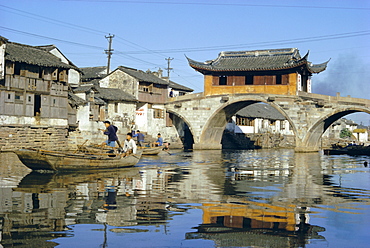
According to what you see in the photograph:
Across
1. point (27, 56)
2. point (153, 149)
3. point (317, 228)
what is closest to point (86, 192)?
point (317, 228)

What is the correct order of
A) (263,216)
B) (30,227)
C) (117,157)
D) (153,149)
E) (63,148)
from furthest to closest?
(63,148) → (153,149) → (117,157) → (263,216) → (30,227)

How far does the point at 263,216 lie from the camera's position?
8.46 m

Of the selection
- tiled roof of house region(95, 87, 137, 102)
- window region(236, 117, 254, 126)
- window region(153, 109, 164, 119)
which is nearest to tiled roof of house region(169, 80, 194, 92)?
window region(153, 109, 164, 119)

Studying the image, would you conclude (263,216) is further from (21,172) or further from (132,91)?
(132,91)

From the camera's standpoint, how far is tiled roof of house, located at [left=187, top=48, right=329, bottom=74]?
39.5m

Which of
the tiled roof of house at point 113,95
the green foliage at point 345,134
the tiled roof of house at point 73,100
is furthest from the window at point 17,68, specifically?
the green foliage at point 345,134

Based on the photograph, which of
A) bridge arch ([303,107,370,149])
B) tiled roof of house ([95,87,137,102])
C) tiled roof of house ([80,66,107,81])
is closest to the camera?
bridge arch ([303,107,370,149])

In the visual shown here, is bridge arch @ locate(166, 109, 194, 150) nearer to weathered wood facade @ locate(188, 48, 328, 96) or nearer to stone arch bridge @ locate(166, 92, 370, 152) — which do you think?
stone arch bridge @ locate(166, 92, 370, 152)

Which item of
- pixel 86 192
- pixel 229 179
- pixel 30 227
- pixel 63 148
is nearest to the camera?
pixel 30 227

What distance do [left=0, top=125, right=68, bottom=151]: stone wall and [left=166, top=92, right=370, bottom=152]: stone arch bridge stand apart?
13.3 m

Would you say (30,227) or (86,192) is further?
(86,192)

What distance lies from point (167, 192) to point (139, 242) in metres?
5.24

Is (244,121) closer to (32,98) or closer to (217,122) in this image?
(217,122)

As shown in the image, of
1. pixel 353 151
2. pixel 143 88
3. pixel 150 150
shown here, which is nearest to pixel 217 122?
pixel 143 88
